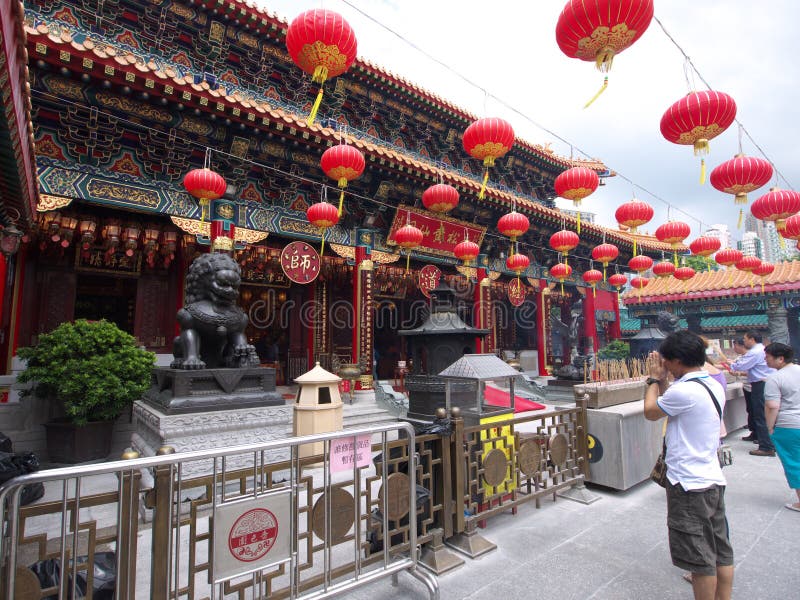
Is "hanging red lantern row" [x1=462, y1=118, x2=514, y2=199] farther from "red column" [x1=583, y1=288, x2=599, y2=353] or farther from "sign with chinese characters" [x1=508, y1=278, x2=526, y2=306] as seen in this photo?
"red column" [x1=583, y1=288, x2=599, y2=353]

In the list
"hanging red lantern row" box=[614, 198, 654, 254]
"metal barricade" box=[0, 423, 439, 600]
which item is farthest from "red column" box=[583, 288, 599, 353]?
"metal barricade" box=[0, 423, 439, 600]

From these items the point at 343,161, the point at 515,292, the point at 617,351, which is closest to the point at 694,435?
the point at 343,161

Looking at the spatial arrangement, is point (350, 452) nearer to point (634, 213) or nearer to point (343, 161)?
point (343, 161)

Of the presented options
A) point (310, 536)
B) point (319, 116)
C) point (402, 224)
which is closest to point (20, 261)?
point (319, 116)

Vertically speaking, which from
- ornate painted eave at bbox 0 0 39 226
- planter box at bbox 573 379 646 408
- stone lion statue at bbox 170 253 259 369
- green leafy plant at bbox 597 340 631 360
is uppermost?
ornate painted eave at bbox 0 0 39 226

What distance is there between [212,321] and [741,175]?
762cm

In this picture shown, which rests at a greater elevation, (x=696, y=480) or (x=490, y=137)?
(x=490, y=137)

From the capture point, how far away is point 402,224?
949 cm

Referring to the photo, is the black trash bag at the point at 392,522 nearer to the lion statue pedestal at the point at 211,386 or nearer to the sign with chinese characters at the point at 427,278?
the lion statue pedestal at the point at 211,386

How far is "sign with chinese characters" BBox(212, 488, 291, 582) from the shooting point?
173 cm

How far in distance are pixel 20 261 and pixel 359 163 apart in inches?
231

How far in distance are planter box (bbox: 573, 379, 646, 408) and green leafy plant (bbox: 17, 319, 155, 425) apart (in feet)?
18.3

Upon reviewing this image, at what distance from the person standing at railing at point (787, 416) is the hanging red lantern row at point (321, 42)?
5.08 meters

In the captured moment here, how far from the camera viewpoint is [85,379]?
4875mm
